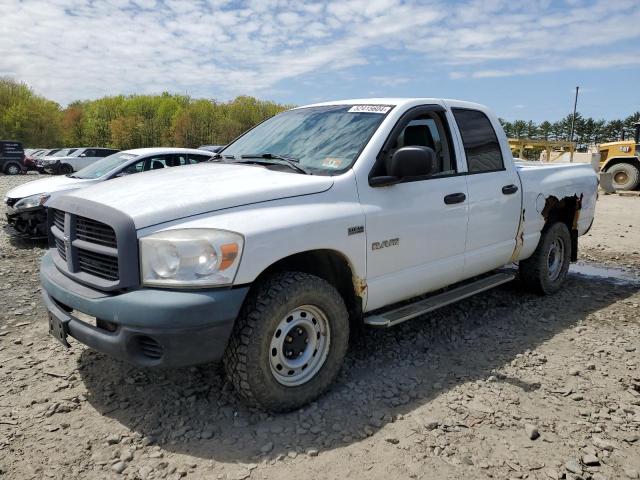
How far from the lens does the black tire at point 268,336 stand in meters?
2.88

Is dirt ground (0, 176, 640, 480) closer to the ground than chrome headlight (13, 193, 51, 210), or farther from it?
closer to the ground

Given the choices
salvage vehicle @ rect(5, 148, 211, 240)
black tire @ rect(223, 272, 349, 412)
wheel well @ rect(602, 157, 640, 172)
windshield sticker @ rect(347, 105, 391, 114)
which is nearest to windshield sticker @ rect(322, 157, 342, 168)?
windshield sticker @ rect(347, 105, 391, 114)

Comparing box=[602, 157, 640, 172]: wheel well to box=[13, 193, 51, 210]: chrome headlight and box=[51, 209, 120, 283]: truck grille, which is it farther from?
box=[51, 209, 120, 283]: truck grille

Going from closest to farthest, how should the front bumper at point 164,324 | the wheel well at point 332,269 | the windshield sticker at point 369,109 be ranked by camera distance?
the front bumper at point 164,324, the wheel well at point 332,269, the windshield sticker at point 369,109

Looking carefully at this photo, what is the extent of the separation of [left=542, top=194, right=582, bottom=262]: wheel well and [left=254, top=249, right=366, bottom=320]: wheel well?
2.83 meters

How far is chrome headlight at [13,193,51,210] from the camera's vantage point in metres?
7.95

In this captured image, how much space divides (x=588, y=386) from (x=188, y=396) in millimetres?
2776

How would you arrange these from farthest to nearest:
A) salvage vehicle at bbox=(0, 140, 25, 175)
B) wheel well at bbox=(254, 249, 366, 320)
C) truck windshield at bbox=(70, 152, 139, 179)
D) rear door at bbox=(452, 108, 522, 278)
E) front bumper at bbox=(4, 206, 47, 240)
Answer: salvage vehicle at bbox=(0, 140, 25, 175) → truck windshield at bbox=(70, 152, 139, 179) → front bumper at bbox=(4, 206, 47, 240) → rear door at bbox=(452, 108, 522, 278) → wheel well at bbox=(254, 249, 366, 320)

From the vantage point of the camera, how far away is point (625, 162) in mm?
18766

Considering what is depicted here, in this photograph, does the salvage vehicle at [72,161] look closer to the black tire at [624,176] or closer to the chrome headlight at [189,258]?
the black tire at [624,176]

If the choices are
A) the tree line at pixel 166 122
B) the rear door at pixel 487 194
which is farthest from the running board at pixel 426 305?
the tree line at pixel 166 122

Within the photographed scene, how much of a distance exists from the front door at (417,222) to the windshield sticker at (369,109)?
164mm

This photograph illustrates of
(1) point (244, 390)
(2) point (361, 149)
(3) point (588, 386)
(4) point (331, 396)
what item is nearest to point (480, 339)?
(3) point (588, 386)

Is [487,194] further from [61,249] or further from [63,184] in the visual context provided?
[63,184]
